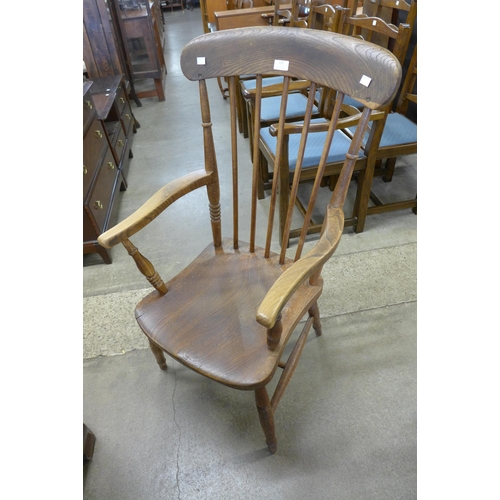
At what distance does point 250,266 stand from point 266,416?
476 mm

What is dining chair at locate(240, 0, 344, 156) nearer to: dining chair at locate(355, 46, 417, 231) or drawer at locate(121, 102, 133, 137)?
dining chair at locate(355, 46, 417, 231)

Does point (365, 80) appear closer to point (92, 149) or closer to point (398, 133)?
point (398, 133)

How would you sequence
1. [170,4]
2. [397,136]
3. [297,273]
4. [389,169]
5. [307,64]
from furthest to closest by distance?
1. [170,4]
2. [389,169]
3. [397,136]
4. [307,64]
5. [297,273]

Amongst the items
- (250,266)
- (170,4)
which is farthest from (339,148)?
(170,4)

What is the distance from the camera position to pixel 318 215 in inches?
82.5

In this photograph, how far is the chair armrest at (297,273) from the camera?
69cm

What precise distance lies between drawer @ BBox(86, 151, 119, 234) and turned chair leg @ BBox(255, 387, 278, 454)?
129 cm

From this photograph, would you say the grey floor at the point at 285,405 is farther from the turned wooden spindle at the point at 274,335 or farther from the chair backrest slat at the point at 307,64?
the chair backrest slat at the point at 307,64

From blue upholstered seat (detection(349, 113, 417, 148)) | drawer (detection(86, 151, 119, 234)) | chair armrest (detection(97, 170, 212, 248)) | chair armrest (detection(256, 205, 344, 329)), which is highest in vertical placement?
chair armrest (detection(97, 170, 212, 248))

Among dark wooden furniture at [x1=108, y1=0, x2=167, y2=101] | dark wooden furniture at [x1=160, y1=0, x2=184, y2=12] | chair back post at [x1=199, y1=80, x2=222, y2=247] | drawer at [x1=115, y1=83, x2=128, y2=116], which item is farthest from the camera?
dark wooden furniture at [x1=160, y1=0, x2=184, y2=12]

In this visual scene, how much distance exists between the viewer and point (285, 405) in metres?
1.29

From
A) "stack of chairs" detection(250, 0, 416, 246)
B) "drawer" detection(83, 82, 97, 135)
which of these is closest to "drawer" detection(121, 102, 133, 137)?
"drawer" detection(83, 82, 97, 135)

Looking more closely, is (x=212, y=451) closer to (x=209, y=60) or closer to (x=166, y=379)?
(x=166, y=379)

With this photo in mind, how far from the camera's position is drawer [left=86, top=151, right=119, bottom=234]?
1778 millimetres
